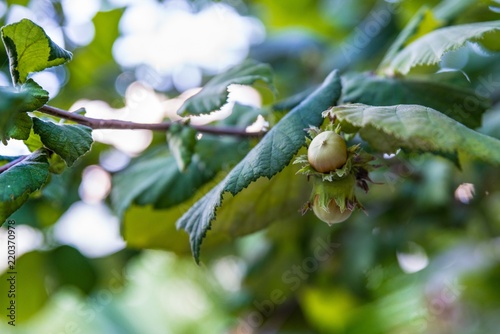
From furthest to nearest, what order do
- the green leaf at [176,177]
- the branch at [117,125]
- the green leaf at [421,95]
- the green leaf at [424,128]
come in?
the green leaf at [176,177], the green leaf at [421,95], the branch at [117,125], the green leaf at [424,128]

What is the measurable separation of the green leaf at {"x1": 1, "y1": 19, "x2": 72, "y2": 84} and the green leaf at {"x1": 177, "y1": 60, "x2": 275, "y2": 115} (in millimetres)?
169

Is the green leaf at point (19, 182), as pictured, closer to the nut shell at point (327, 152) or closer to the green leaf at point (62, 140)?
the green leaf at point (62, 140)

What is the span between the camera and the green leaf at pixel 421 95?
63cm

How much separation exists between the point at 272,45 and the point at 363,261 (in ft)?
1.82

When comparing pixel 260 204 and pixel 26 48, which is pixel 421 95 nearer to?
pixel 260 204

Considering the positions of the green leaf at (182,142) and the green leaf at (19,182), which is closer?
the green leaf at (19,182)

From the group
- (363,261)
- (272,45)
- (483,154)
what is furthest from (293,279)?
(483,154)

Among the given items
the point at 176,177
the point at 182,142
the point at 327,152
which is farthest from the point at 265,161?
the point at 176,177

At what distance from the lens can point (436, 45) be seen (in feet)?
1.95

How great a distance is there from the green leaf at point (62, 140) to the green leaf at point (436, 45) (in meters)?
0.36

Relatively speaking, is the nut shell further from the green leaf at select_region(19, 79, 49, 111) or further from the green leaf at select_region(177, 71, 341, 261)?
the green leaf at select_region(19, 79, 49, 111)

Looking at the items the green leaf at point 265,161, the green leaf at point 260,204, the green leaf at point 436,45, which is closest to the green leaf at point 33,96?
the green leaf at point 265,161

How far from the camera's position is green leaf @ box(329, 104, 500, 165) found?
0.41 metres

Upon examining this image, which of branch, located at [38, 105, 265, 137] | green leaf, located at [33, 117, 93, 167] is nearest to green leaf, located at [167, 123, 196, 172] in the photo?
branch, located at [38, 105, 265, 137]
